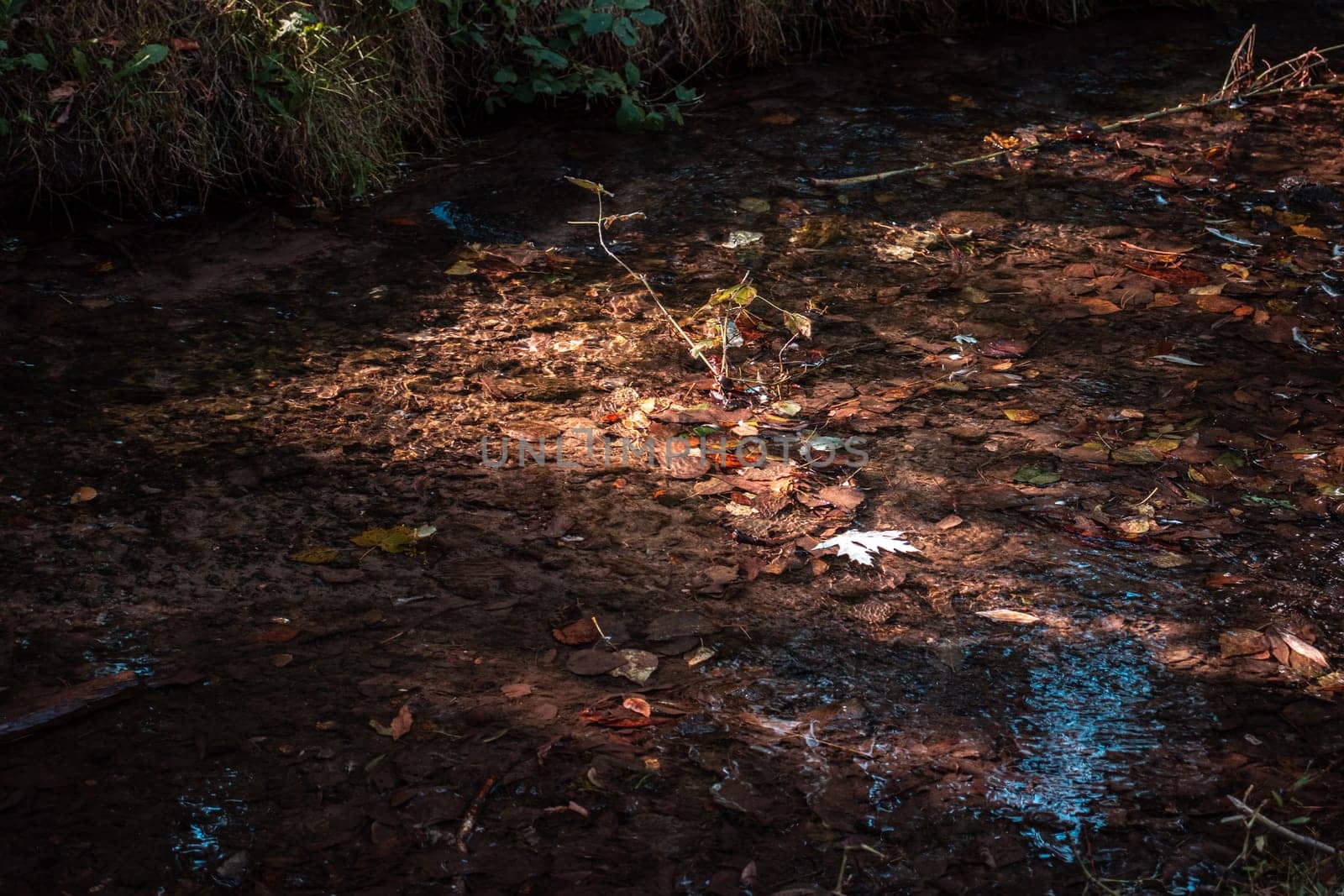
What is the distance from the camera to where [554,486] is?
2.77 meters

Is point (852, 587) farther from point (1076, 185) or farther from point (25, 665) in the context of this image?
point (1076, 185)

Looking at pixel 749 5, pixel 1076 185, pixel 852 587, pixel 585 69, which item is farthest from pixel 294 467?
pixel 749 5

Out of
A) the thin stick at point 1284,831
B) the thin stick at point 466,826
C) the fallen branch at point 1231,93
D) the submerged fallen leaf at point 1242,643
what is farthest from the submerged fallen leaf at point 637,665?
the fallen branch at point 1231,93

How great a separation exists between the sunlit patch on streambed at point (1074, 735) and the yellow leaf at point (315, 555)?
1.50 metres

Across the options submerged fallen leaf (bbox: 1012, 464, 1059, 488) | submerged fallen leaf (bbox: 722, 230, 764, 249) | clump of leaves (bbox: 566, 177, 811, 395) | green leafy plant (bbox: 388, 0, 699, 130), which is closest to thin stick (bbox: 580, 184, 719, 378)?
clump of leaves (bbox: 566, 177, 811, 395)

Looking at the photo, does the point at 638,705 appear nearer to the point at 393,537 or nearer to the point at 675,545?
the point at 675,545

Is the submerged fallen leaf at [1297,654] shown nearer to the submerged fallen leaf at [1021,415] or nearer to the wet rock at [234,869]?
the submerged fallen leaf at [1021,415]

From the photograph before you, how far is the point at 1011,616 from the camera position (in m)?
2.32

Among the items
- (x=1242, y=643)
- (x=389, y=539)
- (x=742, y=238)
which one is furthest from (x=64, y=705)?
(x=742, y=238)

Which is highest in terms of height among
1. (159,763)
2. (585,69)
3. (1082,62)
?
(585,69)

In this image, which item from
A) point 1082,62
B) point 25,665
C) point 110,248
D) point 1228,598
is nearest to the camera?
point 25,665

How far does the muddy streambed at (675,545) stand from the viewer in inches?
73.4

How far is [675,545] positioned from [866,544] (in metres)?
0.45

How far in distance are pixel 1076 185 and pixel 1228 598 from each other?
252cm
